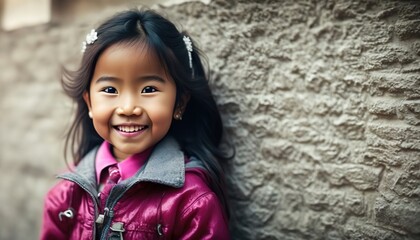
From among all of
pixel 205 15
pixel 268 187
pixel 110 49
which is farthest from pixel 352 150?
pixel 110 49

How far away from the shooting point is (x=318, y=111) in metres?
1.61

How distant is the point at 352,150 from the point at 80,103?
1.12 meters

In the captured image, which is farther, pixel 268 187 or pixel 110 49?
pixel 268 187

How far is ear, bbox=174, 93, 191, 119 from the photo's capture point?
1651 millimetres

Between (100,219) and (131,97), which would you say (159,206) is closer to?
(100,219)

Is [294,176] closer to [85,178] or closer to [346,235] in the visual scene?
[346,235]

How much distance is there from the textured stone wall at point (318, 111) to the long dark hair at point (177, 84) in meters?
0.10

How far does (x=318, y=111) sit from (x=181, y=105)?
1.72 ft

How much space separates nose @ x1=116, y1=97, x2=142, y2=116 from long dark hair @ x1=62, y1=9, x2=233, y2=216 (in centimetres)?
18

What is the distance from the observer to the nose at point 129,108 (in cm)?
149

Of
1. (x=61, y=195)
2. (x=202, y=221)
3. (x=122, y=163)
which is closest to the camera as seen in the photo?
(x=202, y=221)

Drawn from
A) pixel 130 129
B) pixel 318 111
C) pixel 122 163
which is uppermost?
pixel 318 111

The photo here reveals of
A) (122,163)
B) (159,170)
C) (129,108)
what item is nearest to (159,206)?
(159,170)

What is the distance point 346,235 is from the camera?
1583 mm
